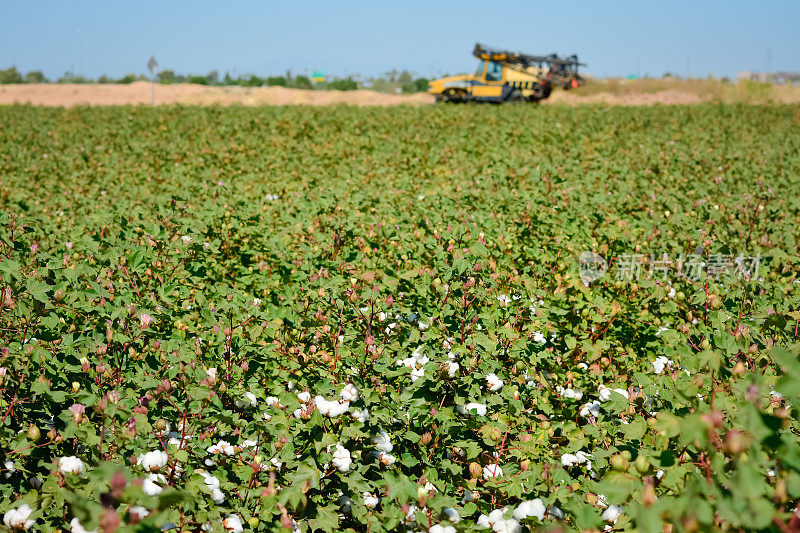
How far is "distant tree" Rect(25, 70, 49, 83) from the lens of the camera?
5278 centimetres

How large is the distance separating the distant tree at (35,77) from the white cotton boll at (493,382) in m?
61.6

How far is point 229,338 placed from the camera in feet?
8.11

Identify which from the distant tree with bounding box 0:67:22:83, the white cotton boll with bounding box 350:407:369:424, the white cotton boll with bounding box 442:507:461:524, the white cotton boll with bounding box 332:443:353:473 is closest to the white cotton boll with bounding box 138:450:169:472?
the white cotton boll with bounding box 332:443:353:473

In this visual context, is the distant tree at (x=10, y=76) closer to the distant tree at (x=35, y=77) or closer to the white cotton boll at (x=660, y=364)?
the distant tree at (x=35, y=77)

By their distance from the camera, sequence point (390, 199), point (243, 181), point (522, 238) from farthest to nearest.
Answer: point (243, 181) → point (390, 199) → point (522, 238)

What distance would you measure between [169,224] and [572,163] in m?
6.20

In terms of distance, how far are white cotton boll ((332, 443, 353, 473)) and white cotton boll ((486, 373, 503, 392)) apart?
73cm

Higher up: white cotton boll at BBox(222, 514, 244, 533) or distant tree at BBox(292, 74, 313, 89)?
distant tree at BBox(292, 74, 313, 89)

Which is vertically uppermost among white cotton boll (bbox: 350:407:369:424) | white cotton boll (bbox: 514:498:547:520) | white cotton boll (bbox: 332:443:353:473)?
white cotton boll (bbox: 350:407:369:424)

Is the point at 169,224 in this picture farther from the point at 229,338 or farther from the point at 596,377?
the point at 596,377

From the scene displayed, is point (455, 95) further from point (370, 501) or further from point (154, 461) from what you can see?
point (154, 461)

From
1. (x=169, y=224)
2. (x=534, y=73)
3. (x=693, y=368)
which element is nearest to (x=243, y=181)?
(x=169, y=224)

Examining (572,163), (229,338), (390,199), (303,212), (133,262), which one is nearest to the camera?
(229,338)

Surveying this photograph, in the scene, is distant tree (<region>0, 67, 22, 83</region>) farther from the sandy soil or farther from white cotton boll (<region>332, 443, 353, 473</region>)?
white cotton boll (<region>332, 443, 353, 473</region>)
